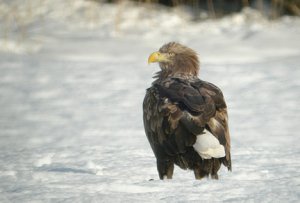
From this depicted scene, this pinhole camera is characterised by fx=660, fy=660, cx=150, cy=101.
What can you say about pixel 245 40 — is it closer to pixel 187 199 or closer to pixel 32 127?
pixel 32 127

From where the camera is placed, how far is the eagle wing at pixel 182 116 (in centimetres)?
522

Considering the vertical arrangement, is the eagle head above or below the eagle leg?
above

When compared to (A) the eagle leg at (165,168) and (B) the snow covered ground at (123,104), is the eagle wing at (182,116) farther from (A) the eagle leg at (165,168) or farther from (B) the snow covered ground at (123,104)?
(B) the snow covered ground at (123,104)

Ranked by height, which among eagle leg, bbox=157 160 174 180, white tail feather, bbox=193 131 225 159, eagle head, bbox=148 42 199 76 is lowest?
eagle leg, bbox=157 160 174 180

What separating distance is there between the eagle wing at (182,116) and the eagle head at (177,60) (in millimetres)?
725

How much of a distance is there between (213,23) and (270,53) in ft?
8.34

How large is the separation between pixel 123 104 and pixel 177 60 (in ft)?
12.1

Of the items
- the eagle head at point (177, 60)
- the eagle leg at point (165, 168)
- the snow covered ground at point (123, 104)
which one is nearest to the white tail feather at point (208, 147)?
the snow covered ground at point (123, 104)

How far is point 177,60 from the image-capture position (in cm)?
664

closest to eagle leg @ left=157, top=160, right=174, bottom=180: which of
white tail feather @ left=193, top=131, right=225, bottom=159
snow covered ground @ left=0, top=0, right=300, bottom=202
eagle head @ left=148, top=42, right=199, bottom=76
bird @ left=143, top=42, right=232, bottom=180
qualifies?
bird @ left=143, top=42, right=232, bottom=180

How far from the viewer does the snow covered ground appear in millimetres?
4688

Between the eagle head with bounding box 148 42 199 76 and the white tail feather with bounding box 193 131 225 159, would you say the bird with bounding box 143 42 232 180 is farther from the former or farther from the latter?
the eagle head with bounding box 148 42 199 76

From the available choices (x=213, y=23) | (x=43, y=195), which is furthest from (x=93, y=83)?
(x=43, y=195)

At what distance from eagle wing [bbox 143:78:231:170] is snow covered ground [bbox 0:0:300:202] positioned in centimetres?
32
